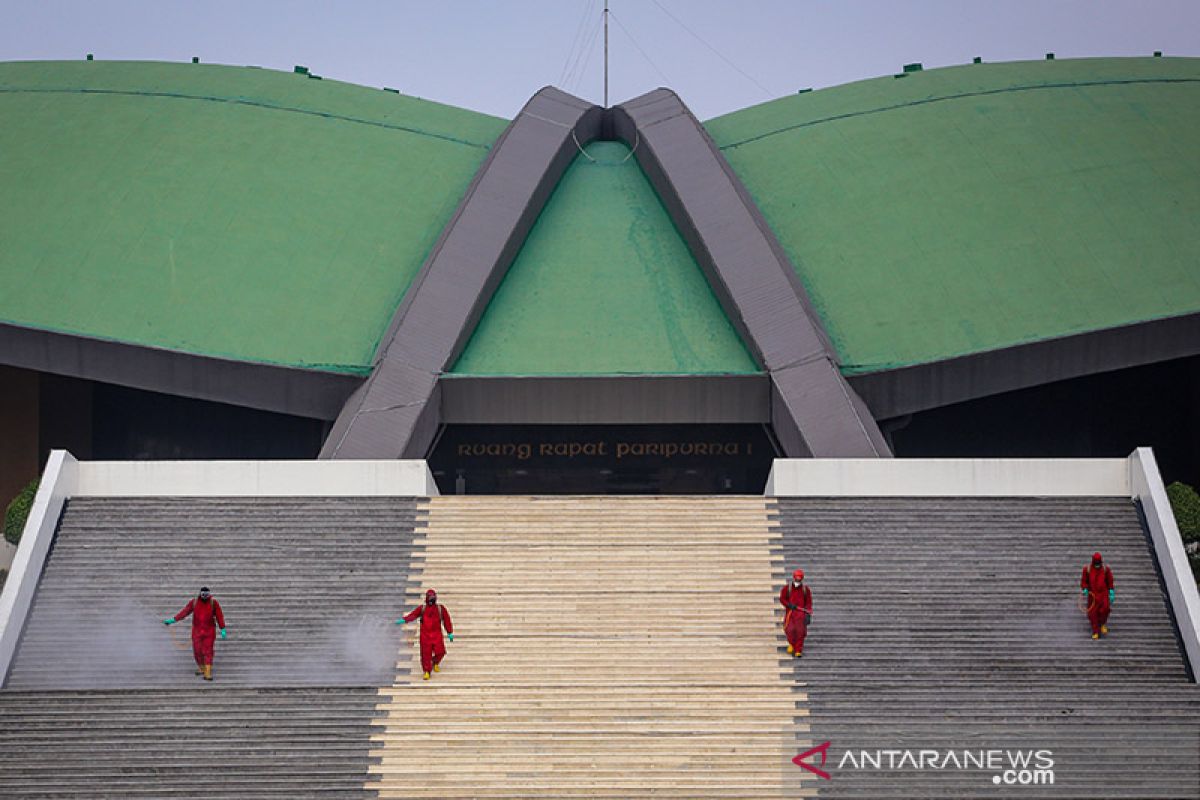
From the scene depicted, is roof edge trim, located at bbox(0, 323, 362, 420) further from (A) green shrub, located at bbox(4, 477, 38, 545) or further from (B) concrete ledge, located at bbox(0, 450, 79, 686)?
(B) concrete ledge, located at bbox(0, 450, 79, 686)

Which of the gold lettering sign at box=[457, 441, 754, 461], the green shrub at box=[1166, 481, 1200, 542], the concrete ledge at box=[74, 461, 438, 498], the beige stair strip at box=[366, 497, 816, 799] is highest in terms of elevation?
the gold lettering sign at box=[457, 441, 754, 461]

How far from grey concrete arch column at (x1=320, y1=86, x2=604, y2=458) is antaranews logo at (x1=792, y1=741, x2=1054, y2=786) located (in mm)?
10338

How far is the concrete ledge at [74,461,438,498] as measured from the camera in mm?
22000

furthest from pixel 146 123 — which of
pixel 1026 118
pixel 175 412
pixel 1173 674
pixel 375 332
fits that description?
pixel 1173 674

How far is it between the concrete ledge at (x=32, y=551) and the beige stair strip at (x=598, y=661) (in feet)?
14.8

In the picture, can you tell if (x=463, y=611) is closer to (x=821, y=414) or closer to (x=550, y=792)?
(x=550, y=792)

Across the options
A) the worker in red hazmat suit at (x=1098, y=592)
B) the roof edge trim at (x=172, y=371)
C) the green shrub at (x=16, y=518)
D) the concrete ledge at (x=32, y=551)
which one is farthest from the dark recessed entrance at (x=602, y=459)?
the worker in red hazmat suit at (x=1098, y=592)

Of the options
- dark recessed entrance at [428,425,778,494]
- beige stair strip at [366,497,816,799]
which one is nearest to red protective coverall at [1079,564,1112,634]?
beige stair strip at [366,497,816,799]

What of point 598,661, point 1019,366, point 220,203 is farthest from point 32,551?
point 1019,366

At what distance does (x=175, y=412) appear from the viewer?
30.3 metres

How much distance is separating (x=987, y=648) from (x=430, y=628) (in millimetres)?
6323

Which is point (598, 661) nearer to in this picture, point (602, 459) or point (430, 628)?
point (430, 628)

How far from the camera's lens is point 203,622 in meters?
18.4

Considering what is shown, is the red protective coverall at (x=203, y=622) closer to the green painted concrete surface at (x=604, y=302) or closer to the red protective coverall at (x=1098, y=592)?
the green painted concrete surface at (x=604, y=302)
